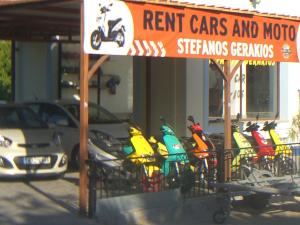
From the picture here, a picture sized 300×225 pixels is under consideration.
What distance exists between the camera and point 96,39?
33.1 ft

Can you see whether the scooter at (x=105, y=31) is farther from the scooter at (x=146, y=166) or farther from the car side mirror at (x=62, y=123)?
the car side mirror at (x=62, y=123)

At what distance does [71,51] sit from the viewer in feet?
67.6

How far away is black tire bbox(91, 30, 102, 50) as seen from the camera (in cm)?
1008

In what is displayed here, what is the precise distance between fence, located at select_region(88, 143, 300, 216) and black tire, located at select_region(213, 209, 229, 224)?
798 mm

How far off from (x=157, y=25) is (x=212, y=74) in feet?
25.8

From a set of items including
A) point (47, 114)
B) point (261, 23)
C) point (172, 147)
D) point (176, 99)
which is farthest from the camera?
point (176, 99)

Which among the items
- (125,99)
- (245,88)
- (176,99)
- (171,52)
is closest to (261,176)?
(171,52)

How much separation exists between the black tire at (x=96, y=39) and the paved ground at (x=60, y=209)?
246 centimetres

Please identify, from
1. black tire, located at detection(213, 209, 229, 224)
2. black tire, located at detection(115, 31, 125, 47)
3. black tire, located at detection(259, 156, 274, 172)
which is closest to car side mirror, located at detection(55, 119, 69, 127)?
black tire, located at detection(259, 156, 274, 172)

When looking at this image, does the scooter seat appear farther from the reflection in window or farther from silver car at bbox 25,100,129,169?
the reflection in window

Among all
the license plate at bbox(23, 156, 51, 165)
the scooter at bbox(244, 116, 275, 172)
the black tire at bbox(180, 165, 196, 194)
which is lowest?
the black tire at bbox(180, 165, 196, 194)

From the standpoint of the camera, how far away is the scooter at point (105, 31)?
10.1 metres

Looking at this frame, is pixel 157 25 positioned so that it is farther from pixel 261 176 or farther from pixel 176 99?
pixel 176 99

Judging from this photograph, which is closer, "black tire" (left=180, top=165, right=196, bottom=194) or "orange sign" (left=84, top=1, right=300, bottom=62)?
"orange sign" (left=84, top=1, right=300, bottom=62)
